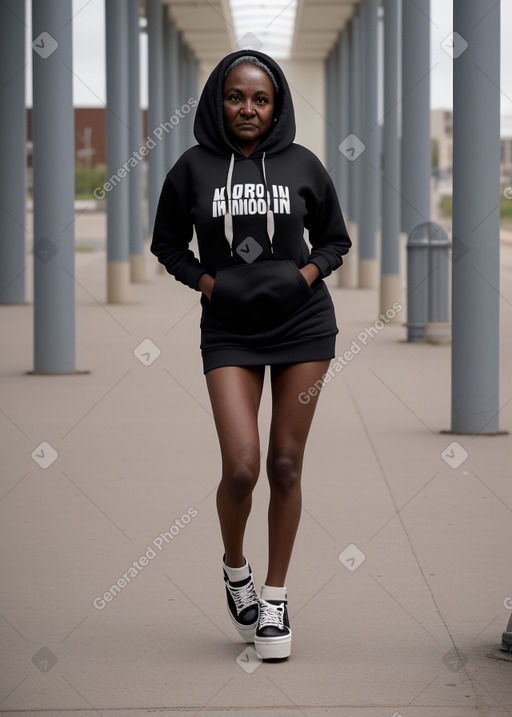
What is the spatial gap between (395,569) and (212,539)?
0.98 m

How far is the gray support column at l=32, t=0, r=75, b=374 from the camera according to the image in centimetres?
1244

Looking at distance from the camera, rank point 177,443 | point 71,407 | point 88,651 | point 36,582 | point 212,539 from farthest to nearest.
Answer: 1. point 71,407
2. point 177,443
3. point 212,539
4. point 36,582
5. point 88,651

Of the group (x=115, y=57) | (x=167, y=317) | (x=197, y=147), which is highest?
(x=115, y=57)

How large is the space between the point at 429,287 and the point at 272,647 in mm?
11241

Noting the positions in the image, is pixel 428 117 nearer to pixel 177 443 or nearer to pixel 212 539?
pixel 177 443

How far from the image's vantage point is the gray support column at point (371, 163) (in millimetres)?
22625

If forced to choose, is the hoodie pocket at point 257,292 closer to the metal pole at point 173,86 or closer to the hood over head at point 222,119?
the hood over head at point 222,119

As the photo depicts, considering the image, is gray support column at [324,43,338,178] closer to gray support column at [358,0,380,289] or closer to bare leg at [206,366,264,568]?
gray support column at [358,0,380,289]

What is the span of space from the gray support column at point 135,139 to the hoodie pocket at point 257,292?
59.7 feet

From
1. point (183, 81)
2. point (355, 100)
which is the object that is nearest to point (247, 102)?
point (355, 100)

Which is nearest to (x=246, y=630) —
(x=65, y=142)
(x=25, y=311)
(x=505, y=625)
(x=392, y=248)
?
(x=505, y=625)

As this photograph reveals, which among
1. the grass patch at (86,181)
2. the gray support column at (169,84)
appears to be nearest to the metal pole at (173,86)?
the gray support column at (169,84)

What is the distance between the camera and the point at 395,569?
5957 mm

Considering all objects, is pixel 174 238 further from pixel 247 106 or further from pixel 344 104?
pixel 344 104
